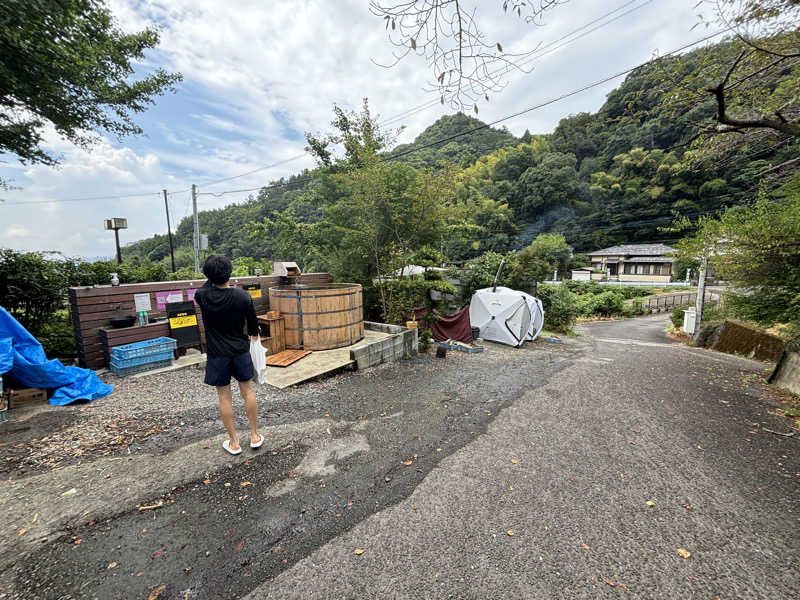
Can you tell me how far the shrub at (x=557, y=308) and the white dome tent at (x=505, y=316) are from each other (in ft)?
9.68

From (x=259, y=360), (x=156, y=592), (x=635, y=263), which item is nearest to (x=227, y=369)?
(x=259, y=360)

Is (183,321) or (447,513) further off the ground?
(183,321)

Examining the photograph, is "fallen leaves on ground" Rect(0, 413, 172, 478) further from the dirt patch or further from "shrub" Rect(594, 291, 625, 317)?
"shrub" Rect(594, 291, 625, 317)

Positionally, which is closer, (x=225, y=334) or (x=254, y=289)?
(x=225, y=334)

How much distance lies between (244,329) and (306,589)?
1864 mm

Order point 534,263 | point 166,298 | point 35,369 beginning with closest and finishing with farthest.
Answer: point 35,369, point 166,298, point 534,263

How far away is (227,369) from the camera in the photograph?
2.61 meters

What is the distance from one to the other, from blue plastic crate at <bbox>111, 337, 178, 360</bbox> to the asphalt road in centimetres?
252

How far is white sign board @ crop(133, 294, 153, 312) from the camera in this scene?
506 centimetres

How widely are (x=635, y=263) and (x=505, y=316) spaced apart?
34249mm

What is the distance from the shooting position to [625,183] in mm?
37906

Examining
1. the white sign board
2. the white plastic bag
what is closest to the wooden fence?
the white sign board

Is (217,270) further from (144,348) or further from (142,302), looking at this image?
(142,302)

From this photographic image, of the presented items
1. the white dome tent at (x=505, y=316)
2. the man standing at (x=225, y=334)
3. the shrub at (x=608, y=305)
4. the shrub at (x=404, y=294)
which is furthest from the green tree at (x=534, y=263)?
the shrub at (x=608, y=305)
